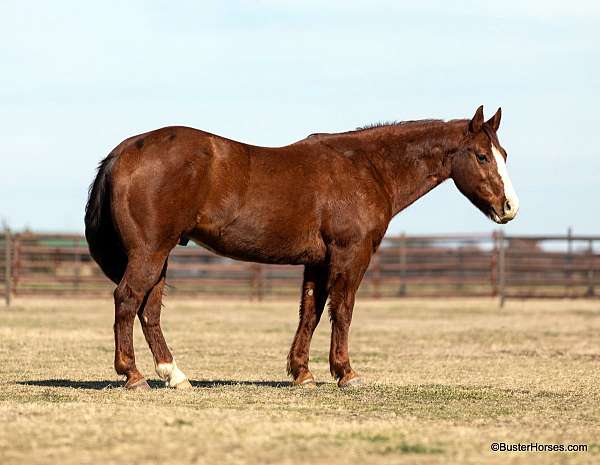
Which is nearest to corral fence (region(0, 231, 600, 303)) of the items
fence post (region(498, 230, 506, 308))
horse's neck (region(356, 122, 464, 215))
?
fence post (region(498, 230, 506, 308))

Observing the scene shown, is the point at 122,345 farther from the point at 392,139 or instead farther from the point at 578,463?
the point at 578,463

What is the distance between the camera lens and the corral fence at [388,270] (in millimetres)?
29016

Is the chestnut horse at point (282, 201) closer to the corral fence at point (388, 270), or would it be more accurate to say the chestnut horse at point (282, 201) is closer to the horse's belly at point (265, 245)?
the horse's belly at point (265, 245)

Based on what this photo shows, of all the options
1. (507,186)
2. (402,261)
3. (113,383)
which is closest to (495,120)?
(507,186)

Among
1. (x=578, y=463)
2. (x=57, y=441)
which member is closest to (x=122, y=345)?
(x=57, y=441)

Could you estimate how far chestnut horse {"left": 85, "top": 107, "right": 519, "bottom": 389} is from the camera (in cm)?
853

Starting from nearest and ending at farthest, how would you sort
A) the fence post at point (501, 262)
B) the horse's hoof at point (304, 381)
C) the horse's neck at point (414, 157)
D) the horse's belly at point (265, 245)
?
the horse's belly at point (265, 245)
the horse's hoof at point (304, 381)
the horse's neck at point (414, 157)
the fence post at point (501, 262)

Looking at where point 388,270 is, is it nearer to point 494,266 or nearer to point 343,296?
point 494,266

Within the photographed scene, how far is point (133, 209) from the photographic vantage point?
8.48 m

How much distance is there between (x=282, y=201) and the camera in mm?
8953

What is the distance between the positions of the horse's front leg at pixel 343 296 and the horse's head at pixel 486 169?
1213mm

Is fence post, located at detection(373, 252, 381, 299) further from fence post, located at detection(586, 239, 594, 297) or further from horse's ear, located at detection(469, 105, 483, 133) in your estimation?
horse's ear, located at detection(469, 105, 483, 133)

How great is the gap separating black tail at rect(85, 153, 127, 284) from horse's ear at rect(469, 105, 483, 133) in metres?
3.25

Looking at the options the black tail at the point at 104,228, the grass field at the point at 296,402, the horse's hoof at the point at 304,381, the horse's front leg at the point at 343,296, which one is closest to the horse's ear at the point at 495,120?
the horse's front leg at the point at 343,296
